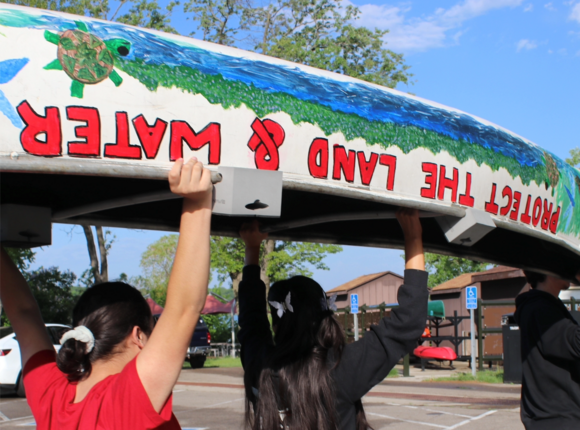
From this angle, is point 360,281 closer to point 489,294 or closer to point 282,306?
point 489,294

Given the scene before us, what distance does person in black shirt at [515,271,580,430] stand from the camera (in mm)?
3111

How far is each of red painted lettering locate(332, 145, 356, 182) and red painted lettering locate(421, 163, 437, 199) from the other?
0.29 m

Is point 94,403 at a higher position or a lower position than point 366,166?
lower

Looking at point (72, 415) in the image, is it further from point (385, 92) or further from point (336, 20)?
point (336, 20)

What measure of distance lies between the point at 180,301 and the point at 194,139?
1.39 feet

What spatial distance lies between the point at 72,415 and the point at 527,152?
6.05 feet

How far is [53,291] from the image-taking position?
3153cm

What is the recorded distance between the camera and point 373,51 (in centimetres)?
2667

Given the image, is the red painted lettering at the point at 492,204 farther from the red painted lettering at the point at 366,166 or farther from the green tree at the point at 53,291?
the green tree at the point at 53,291

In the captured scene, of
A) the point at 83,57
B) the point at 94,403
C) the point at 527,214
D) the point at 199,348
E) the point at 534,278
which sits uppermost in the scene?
the point at 83,57

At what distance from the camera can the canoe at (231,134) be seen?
56.4 inches

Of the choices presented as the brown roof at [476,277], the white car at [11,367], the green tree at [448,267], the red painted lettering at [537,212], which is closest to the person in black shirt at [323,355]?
the red painted lettering at [537,212]

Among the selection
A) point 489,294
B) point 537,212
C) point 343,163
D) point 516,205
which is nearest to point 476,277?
point 489,294

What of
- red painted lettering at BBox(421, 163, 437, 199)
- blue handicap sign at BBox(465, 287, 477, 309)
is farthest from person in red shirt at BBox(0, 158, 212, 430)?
blue handicap sign at BBox(465, 287, 477, 309)
